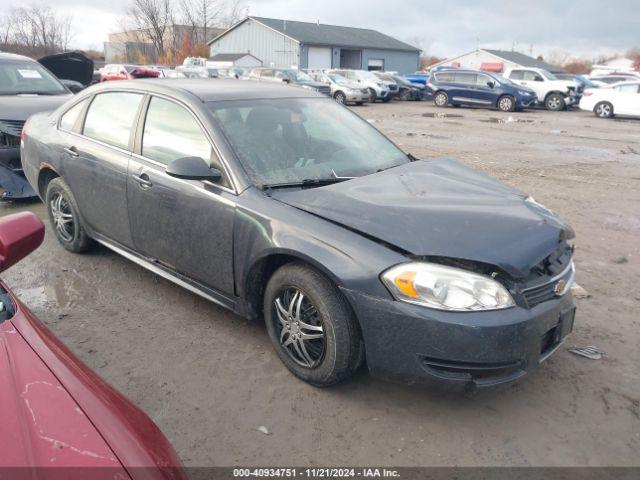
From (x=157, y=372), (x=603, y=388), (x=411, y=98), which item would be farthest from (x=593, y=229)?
(x=411, y=98)

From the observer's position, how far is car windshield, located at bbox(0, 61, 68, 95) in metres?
7.65

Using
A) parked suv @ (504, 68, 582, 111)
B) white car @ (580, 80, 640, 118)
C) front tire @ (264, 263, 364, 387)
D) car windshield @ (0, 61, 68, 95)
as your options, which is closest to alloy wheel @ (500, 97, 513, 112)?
parked suv @ (504, 68, 582, 111)

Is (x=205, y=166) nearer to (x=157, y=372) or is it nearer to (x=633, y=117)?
(x=157, y=372)

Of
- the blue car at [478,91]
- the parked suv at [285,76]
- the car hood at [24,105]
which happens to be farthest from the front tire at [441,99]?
the car hood at [24,105]

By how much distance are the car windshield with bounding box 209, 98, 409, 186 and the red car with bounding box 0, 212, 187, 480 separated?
1761 millimetres

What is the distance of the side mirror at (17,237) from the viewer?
2.03m

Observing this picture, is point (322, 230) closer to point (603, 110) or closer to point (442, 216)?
point (442, 216)

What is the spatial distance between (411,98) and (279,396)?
2906cm

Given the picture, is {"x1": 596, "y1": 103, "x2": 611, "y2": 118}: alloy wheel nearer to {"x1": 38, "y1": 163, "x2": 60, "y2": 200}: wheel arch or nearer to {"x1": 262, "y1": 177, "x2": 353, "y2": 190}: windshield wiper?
{"x1": 262, "y1": 177, "x2": 353, "y2": 190}: windshield wiper

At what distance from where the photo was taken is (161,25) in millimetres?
59969

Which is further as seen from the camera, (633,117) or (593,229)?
(633,117)

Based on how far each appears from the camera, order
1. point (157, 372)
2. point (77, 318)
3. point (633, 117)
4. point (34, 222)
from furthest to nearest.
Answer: point (633, 117) → point (77, 318) → point (157, 372) → point (34, 222)

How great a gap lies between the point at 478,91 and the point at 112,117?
22431mm

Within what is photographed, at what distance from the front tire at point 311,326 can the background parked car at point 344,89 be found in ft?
75.8
